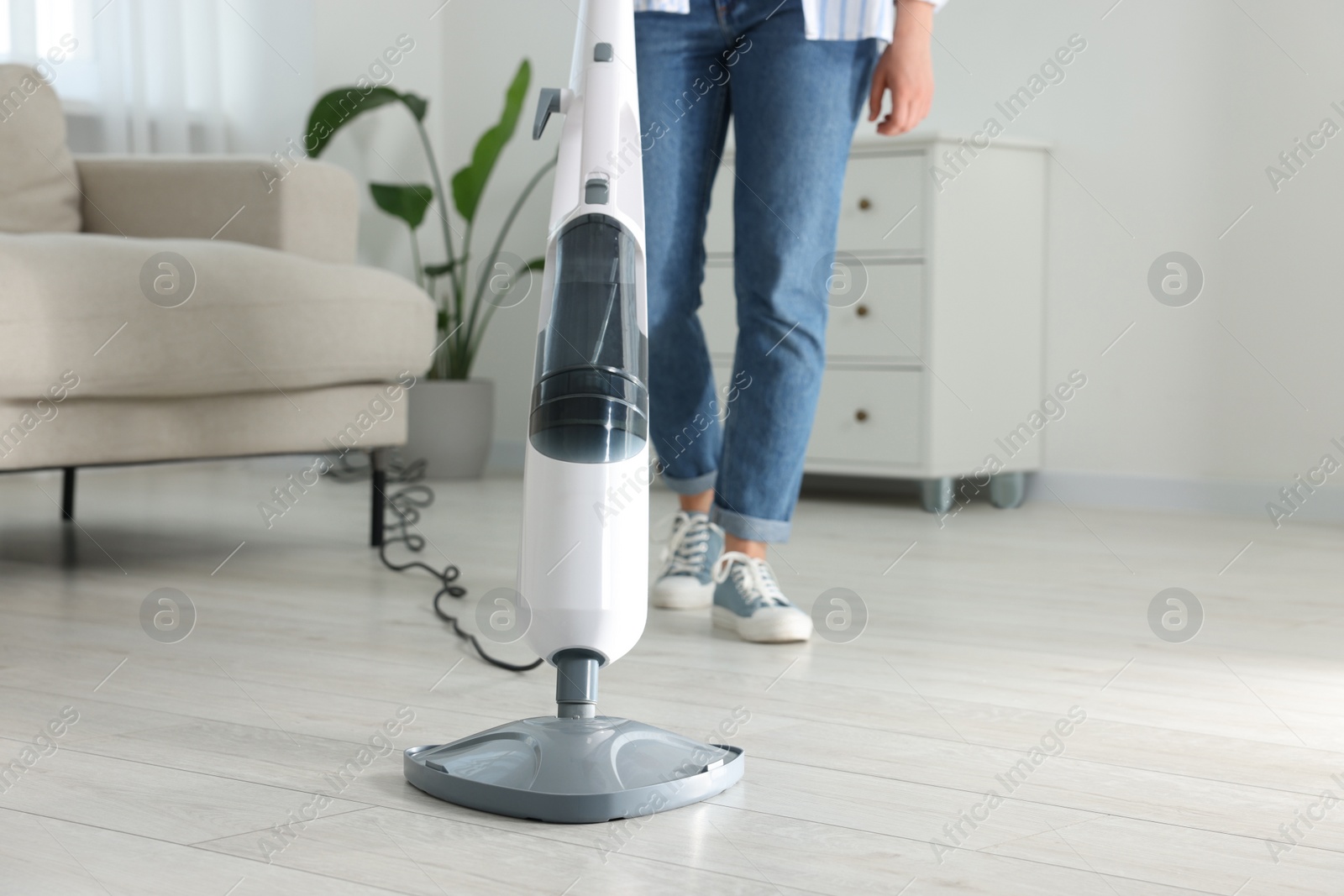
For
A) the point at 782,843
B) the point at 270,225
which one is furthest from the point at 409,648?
the point at 270,225

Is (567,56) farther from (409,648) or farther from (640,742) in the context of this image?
(640,742)

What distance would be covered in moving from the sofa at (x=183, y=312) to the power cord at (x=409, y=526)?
Answer: 93mm

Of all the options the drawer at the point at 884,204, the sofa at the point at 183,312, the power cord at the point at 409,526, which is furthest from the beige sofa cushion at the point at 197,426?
the drawer at the point at 884,204

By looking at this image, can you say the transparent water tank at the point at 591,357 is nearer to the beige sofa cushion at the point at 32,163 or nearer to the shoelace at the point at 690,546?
the shoelace at the point at 690,546

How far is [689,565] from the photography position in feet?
5.46

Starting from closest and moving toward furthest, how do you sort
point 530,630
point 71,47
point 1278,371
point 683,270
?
point 530,630, point 683,270, point 1278,371, point 71,47

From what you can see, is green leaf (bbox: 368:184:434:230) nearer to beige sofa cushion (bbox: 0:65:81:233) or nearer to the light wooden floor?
beige sofa cushion (bbox: 0:65:81:233)

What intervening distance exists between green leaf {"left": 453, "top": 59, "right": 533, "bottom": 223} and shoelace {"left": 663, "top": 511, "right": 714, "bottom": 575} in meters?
1.88

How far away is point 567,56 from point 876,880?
3132 millimetres

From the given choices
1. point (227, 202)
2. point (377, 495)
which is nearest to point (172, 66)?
point (227, 202)

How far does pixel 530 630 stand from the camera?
2.82ft

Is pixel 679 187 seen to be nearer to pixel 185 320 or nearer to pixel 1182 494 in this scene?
pixel 185 320

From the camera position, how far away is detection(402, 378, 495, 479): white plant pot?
3232 mm

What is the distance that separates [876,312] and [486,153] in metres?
1.15
